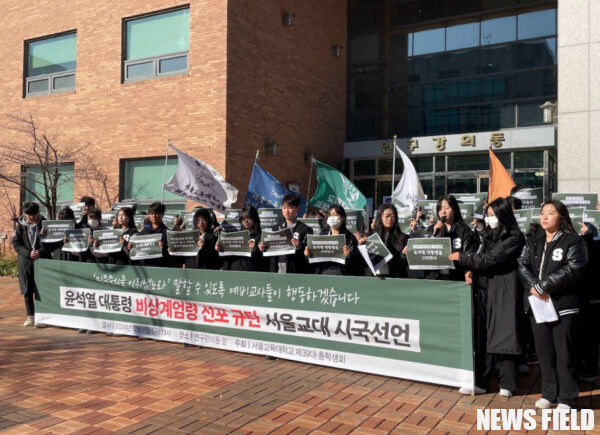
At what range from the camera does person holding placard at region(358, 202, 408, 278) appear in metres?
6.28

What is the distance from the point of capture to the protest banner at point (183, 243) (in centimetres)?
747

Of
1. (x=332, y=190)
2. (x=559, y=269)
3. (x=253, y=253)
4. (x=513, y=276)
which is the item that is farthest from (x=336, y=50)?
(x=559, y=269)

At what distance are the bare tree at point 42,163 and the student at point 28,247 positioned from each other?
7.28 meters

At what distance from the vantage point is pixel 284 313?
21.0 feet

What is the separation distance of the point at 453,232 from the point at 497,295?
0.82m

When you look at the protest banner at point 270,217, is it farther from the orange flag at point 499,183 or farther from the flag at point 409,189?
the orange flag at point 499,183

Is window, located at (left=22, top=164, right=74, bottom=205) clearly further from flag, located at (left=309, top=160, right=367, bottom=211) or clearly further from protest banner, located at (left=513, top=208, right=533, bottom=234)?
protest banner, located at (left=513, top=208, right=533, bottom=234)

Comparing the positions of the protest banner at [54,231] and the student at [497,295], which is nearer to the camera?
the student at [497,295]

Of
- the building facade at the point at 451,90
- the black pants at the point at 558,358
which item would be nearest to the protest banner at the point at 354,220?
the black pants at the point at 558,358

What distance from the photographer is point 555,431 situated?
4.40m

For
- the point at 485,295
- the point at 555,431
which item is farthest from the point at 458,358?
the point at 555,431

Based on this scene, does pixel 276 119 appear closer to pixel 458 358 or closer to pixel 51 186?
pixel 51 186

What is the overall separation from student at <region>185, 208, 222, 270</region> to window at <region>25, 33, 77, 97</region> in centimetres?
1157

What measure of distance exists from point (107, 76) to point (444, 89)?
1146 cm
